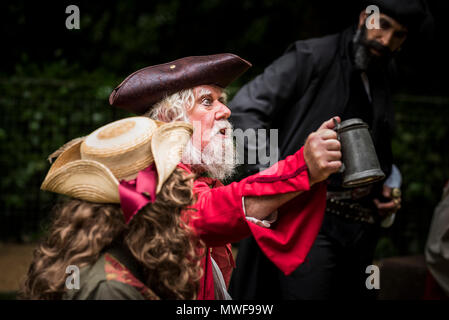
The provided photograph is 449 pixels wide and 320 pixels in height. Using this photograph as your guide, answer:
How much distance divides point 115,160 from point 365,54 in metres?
1.71

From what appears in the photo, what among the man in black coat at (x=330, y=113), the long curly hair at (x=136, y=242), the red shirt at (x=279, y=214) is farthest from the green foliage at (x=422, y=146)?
the long curly hair at (x=136, y=242)

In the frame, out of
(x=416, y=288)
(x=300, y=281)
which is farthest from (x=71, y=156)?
(x=416, y=288)

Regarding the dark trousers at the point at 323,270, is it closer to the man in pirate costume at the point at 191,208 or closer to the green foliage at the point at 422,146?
the man in pirate costume at the point at 191,208

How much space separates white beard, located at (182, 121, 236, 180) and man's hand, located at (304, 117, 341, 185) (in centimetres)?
43

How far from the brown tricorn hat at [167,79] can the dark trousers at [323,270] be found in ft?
3.77

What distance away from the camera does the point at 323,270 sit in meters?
2.50

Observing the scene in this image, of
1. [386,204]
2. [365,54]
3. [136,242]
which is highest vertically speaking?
[365,54]

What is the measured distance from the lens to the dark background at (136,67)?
5.27 metres

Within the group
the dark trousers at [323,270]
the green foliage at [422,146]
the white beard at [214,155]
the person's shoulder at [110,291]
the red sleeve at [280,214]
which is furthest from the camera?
the green foliage at [422,146]

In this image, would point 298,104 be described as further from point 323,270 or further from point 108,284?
point 108,284

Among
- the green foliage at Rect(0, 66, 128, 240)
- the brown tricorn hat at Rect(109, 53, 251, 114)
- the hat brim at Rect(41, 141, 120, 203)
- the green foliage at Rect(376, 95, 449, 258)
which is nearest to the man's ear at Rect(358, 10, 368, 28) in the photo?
the brown tricorn hat at Rect(109, 53, 251, 114)

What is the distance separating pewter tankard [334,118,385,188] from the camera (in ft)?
5.17

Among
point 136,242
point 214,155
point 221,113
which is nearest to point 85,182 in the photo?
point 136,242

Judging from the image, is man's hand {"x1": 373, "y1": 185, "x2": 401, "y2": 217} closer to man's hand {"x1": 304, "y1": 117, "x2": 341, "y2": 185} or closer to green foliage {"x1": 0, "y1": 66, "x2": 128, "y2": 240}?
man's hand {"x1": 304, "y1": 117, "x2": 341, "y2": 185}
